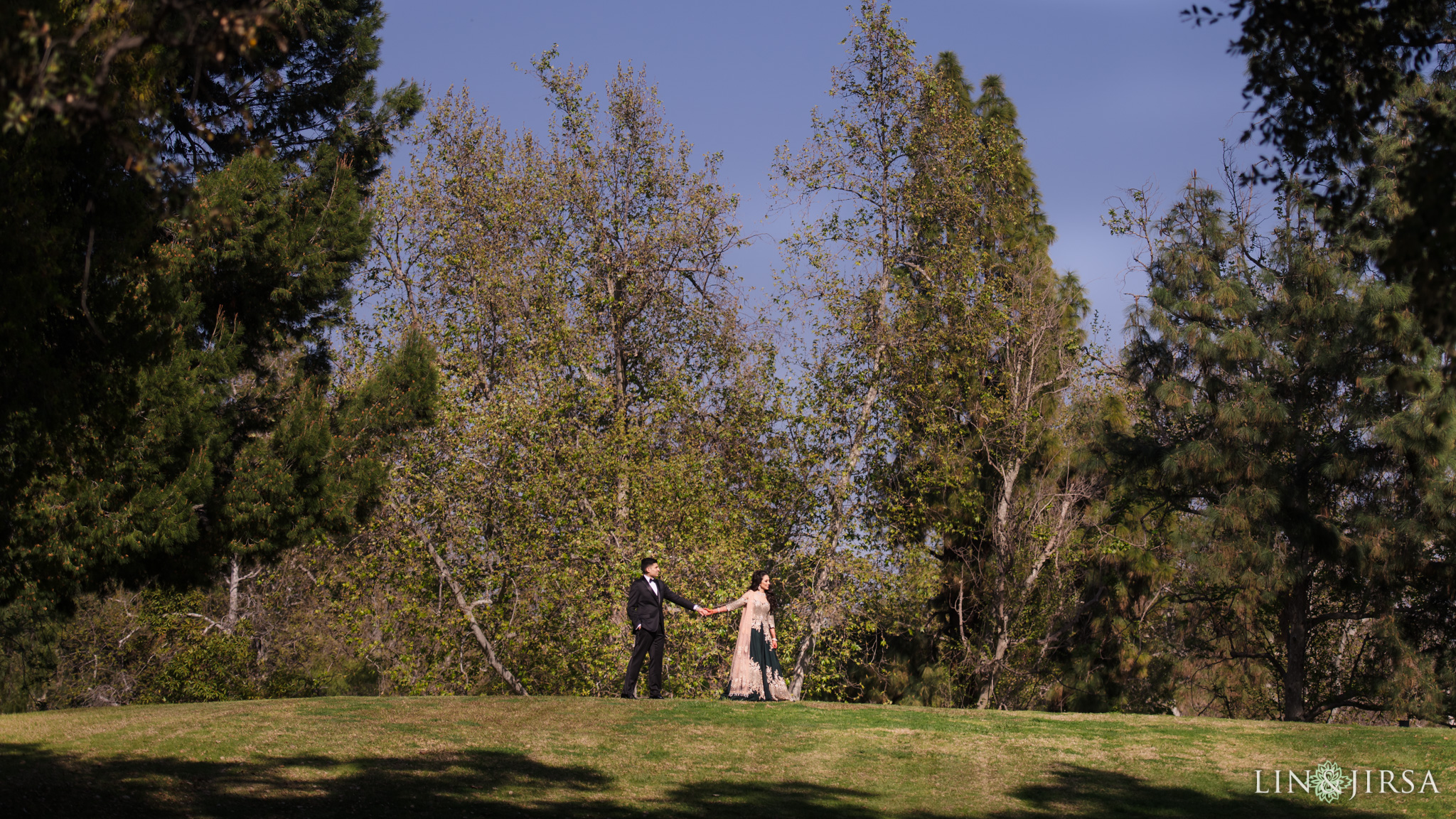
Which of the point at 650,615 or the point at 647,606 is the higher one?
the point at 647,606

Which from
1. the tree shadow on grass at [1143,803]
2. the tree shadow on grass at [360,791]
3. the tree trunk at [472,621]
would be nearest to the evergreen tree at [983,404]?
the tree trunk at [472,621]

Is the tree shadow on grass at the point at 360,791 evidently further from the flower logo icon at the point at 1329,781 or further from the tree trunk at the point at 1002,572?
the tree trunk at the point at 1002,572

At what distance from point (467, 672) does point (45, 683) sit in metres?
15.9

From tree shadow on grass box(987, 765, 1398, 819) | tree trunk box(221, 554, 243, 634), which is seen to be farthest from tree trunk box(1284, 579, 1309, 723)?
tree trunk box(221, 554, 243, 634)

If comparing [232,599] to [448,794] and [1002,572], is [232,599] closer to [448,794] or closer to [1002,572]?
[1002,572]

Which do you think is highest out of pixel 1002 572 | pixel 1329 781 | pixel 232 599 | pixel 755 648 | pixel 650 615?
pixel 1002 572

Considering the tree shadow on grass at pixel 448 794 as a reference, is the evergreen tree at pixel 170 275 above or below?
above

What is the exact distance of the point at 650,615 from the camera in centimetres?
1612

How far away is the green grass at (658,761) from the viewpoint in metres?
9.41

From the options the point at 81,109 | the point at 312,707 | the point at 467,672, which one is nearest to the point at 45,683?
the point at 467,672

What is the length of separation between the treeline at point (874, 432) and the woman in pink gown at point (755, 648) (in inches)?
212

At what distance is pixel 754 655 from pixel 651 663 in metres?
1.55

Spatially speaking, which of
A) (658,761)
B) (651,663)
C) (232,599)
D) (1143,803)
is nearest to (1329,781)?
(1143,803)

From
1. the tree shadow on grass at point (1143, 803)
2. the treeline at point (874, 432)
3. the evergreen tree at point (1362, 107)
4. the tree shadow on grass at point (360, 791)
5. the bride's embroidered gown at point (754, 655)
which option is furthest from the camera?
the treeline at point (874, 432)
